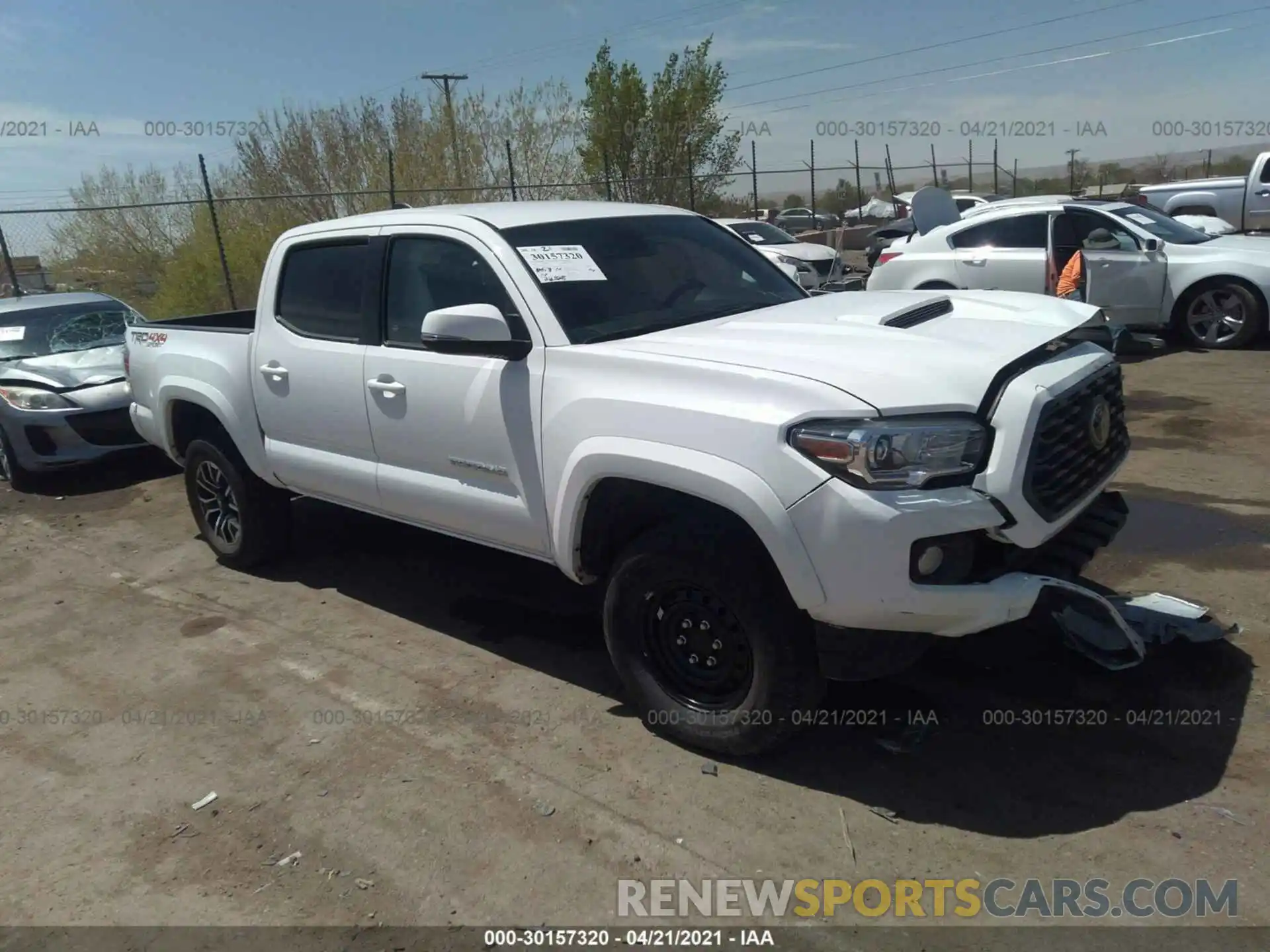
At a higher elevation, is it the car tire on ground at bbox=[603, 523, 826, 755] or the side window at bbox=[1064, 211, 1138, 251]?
the side window at bbox=[1064, 211, 1138, 251]

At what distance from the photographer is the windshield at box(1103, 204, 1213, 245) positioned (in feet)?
34.2

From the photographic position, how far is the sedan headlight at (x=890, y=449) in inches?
112

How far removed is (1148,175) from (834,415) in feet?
181

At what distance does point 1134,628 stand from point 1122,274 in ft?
24.6

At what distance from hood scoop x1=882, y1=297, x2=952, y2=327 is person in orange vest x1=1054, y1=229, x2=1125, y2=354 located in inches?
237

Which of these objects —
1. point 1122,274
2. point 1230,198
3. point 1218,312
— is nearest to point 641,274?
point 1122,274

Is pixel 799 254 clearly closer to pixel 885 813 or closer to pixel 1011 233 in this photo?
pixel 1011 233

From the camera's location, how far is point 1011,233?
1059 cm

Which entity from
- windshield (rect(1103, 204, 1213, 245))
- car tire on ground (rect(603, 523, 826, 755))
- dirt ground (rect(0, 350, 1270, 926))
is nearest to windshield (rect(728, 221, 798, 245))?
windshield (rect(1103, 204, 1213, 245))

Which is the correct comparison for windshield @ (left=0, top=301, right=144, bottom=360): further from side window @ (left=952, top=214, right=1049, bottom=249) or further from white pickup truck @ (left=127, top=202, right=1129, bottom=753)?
side window @ (left=952, top=214, right=1049, bottom=249)

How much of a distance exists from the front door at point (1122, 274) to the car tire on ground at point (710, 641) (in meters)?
8.37

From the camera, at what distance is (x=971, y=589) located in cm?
288

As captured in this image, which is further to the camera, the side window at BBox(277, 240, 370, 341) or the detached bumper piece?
the side window at BBox(277, 240, 370, 341)

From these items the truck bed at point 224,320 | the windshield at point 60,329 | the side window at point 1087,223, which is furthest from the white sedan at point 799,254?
the truck bed at point 224,320
